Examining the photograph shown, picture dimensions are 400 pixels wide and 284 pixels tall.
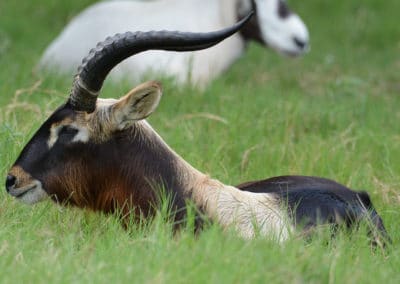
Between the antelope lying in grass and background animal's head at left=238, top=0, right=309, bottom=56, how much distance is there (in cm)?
584

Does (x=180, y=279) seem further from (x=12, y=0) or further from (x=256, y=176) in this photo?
(x=12, y=0)

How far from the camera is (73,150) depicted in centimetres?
600

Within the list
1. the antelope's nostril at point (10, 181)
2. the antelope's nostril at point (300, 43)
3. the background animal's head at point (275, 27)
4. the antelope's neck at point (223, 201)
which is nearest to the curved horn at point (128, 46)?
the antelope's neck at point (223, 201)

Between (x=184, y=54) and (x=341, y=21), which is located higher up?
(x=184, y=54)

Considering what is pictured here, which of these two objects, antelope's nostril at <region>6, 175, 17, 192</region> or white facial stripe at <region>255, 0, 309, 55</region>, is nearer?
antelope's nostril at <region>6, 175, 17, 192</region>

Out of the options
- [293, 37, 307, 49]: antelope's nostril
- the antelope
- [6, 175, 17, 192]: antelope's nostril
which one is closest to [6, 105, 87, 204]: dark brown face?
[6, 175, 17, 192]: antelope's nostril

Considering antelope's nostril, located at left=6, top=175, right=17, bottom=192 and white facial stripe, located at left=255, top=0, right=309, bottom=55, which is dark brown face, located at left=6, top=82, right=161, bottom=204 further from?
white facial stripe, located at left=255, top=0, right=309, bottom=55

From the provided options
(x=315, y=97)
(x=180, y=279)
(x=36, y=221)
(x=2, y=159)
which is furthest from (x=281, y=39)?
(x=180, y=279)

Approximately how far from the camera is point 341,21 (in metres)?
16.2

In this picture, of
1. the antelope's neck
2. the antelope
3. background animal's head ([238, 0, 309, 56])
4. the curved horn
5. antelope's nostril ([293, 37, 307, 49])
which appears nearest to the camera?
the curved horn

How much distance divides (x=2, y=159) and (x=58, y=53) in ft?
16.5

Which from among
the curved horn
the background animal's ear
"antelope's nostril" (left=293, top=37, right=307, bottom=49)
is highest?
the curved horn

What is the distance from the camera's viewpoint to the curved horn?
5.84m

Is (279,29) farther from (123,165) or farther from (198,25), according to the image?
(123,165)
